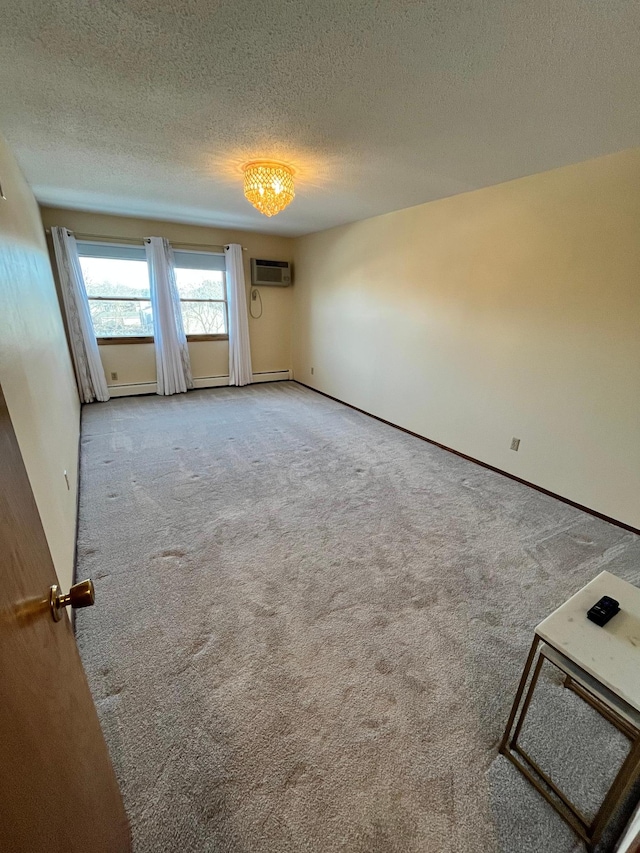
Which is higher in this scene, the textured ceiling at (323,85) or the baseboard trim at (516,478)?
the textured ceiling at (323,85)

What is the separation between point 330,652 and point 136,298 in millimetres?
4919

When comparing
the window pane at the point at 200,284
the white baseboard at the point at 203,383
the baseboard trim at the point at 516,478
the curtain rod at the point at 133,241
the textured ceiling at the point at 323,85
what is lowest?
the baseboard trim at the point at 516,478

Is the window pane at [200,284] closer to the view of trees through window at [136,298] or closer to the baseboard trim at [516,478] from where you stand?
the view of trees through window at [136,298]

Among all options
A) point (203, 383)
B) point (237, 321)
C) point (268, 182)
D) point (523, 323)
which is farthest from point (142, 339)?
point (523, 323)

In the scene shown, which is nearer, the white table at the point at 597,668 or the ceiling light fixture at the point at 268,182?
the white table at the point at 597,668

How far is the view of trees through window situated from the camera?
4.53 m

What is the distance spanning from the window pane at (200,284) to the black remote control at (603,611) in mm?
5389

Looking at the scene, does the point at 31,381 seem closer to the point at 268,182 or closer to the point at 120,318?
the point at 268,182

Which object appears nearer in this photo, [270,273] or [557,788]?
[557,788]

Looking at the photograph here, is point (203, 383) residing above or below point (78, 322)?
below

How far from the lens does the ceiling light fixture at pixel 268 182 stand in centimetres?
242

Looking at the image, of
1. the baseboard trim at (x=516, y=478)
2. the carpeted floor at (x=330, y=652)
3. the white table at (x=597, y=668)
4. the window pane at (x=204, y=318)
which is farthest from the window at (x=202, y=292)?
the white table at (x=597, y=668)

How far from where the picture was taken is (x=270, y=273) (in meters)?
5.50

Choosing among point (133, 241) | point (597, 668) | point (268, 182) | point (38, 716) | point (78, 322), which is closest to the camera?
point (38, 716)
